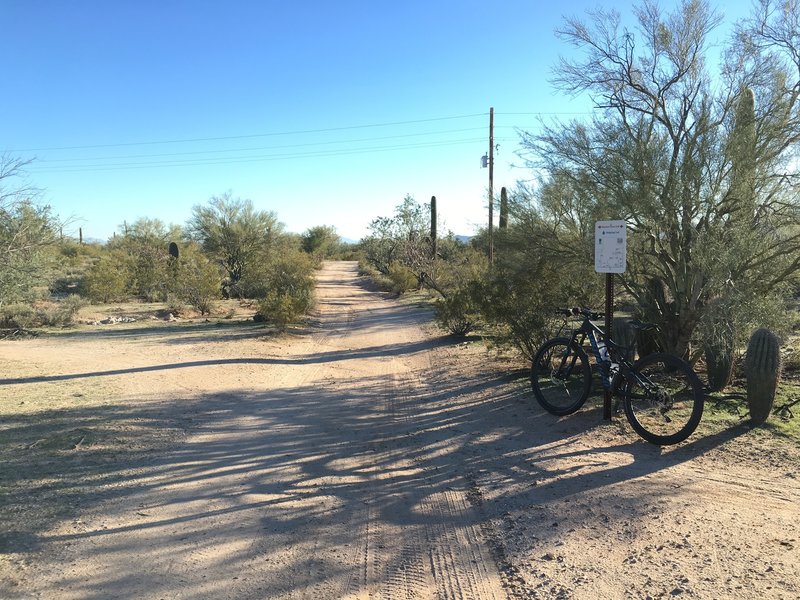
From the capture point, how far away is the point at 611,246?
6.16 m

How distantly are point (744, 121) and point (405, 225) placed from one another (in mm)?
28554

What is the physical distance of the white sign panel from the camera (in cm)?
610

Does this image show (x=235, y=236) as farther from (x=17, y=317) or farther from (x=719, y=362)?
(x=719, y=362)

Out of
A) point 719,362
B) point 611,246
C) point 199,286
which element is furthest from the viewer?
point 199,286

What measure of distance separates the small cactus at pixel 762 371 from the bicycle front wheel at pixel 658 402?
0.61 metres

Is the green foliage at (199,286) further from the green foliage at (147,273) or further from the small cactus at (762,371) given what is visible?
the small cactus at (762,371)

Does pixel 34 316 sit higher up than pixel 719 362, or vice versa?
pixel 719 362

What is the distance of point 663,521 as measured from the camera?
390 centimetres

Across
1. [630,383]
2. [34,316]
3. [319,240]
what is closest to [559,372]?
[630,383]

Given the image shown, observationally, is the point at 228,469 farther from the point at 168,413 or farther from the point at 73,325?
the point at 73,325

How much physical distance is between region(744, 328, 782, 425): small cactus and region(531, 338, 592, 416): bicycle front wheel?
167 cm

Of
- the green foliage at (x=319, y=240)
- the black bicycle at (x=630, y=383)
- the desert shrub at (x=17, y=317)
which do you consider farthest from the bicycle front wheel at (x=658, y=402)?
the green foliage at (x=319, y=240)

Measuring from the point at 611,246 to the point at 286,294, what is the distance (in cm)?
1114

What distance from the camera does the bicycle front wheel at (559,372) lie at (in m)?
6.57
